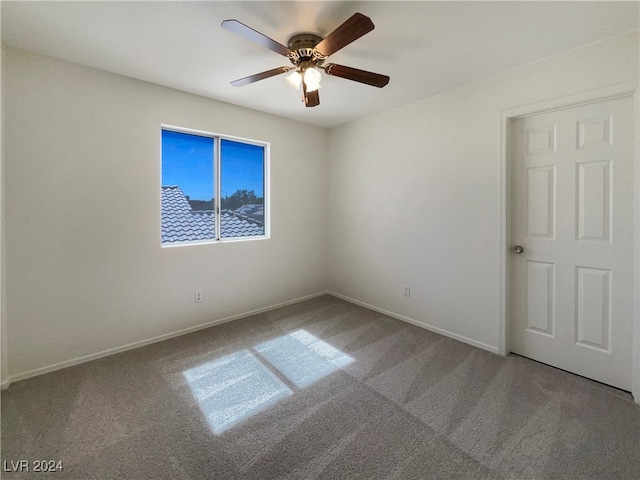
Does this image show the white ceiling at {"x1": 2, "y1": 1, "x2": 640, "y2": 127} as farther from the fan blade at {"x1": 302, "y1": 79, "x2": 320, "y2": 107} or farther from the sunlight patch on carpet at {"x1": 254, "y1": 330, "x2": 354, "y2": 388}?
the sunlight patch on carpet at {"x1": 254, "y1": 330, "x2": 354, "y2": 388}

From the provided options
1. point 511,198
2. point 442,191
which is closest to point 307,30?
point 442,191

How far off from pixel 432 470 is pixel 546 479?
556 millimetres

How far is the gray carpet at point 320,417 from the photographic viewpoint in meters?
1.47

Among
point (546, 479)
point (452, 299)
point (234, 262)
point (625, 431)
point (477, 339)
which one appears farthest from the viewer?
point (234, 262)

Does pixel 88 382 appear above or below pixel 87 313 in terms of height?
below

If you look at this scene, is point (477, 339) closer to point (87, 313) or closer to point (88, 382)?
point (88, 382)

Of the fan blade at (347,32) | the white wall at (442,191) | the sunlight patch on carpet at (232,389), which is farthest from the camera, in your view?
the white wall at (442,191)

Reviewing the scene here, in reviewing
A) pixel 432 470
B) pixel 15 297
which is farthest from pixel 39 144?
pixel 432 470

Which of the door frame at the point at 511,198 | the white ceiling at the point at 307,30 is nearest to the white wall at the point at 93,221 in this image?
the white ceiling at the point at 307,30

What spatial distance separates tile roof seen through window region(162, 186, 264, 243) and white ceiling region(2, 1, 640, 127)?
1.18m

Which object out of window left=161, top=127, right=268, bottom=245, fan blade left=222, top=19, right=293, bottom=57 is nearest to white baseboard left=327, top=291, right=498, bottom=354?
window left=161, top=127, right=268, bottom=245

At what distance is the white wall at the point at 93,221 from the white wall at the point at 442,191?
1.65 meters

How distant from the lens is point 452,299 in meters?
2.93

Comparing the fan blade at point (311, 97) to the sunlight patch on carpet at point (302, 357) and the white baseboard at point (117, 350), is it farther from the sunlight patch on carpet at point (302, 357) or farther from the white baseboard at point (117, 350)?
the white baseboard at point (117, 350)
